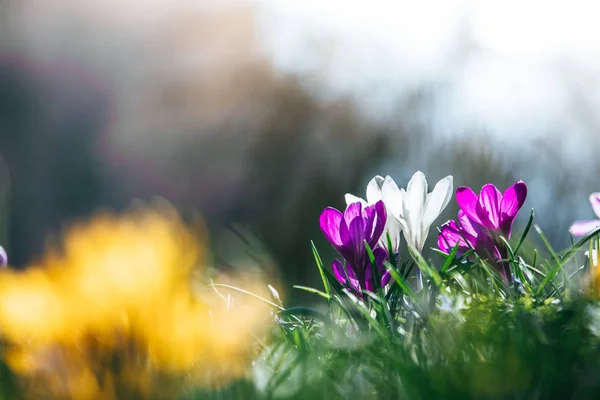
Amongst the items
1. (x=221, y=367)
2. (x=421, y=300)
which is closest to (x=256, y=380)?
(x=221, y=367)

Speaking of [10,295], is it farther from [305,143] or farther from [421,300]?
[305,143]

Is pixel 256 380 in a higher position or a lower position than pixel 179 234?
lower

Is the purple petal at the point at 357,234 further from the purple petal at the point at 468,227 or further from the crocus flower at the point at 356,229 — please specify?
the purple petal at the point at 468,227

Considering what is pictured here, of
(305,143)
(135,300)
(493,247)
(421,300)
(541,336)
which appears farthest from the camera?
(305,143)

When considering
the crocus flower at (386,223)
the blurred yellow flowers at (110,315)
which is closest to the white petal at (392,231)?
the crocus flower at (386,223)

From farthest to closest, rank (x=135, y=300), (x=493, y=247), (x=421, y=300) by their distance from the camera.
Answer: (x=493, y=247)
(x=421, y=300)
(x=135, y=300)

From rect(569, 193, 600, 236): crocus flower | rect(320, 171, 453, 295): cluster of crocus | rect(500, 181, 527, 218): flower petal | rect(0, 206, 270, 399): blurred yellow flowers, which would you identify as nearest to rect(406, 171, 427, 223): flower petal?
rect(320, 171, 453, 295): cluster of crocus
